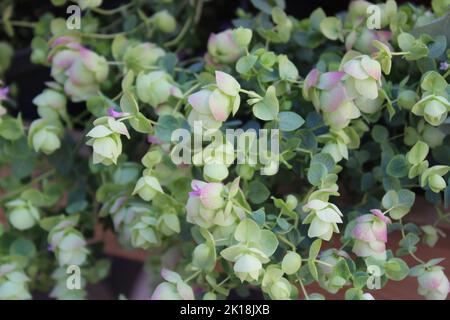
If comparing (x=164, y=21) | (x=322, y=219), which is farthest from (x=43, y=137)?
(x=322, y=219)

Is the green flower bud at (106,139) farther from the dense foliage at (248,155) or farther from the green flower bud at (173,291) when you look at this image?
the green flower bud at (173,291)

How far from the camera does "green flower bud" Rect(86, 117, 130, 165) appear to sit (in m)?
0.44

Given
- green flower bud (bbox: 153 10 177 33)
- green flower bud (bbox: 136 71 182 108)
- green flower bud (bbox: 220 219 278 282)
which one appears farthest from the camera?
green flower bud (bbox: 153 10 177 33)

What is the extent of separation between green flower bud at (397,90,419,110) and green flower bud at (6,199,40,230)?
36cm

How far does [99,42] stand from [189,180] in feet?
0.80

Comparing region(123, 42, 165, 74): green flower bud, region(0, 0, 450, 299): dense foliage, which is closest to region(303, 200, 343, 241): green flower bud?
region(0, 0, 450, 299): dense foliage

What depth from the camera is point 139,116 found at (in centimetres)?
48

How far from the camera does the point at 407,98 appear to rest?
49 centimetres

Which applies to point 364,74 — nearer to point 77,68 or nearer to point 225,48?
point 225,48

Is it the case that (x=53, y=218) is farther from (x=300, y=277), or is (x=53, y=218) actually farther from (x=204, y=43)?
(x=204, y=43)

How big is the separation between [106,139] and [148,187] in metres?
0.07

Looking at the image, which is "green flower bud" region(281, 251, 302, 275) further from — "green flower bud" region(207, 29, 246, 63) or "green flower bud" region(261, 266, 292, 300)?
"green flower bud" region(207, 29, 246, 63)

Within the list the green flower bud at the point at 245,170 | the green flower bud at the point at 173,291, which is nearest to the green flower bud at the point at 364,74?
the green flower bud at the point at 245,170

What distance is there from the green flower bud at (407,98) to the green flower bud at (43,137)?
31 centimetres
